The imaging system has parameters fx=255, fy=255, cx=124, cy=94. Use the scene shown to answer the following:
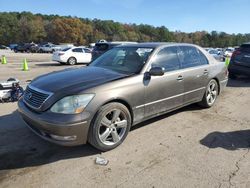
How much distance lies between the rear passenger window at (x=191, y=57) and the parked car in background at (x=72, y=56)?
14231mm

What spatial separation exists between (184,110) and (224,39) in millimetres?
125843

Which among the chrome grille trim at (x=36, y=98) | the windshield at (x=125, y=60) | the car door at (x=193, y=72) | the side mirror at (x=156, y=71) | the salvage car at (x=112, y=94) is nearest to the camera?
the salvage car at (x=112, y=94)

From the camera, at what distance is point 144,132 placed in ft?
15.0

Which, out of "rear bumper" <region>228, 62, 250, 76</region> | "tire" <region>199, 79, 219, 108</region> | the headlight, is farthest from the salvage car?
"rear bumper" <region>228, 62, 250, 76</region>

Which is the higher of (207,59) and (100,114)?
(207,59)

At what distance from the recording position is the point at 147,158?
370cm

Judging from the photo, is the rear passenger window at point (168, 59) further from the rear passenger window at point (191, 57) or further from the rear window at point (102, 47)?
the rear window at point (102, 47)

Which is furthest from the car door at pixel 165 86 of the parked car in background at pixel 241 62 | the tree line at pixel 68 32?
the tree line at pixel 68 32

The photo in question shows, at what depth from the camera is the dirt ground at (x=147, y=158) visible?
3.16m

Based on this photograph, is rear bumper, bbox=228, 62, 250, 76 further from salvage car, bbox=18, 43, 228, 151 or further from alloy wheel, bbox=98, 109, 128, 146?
alloy wheel, bbox=98, 109, 128, 146

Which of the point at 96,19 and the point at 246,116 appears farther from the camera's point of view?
the point at 96,19

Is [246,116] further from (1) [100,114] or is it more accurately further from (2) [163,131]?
(1) [100,114]

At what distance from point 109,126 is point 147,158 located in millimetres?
734

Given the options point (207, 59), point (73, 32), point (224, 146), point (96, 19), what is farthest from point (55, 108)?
point (96, 19)
